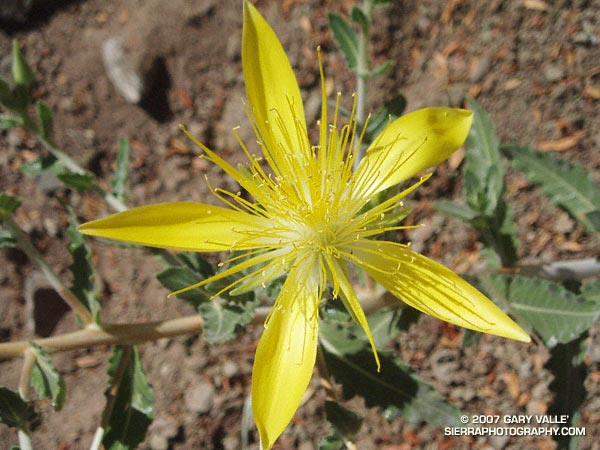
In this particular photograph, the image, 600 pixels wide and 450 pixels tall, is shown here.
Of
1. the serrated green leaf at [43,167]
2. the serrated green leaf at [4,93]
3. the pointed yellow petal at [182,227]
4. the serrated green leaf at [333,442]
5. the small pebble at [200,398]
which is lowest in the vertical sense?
the small pebble at [200,398]

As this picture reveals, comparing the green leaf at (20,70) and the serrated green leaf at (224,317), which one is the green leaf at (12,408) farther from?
the green leaf at (20,70)

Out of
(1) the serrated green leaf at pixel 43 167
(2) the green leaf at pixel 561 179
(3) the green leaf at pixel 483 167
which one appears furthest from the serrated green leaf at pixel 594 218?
(1) the serrated green leaf at pixel 43 167

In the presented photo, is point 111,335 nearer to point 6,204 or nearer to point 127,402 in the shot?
point 127,402

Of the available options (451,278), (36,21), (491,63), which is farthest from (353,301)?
(36,21)

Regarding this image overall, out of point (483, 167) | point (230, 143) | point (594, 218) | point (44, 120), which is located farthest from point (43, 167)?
point (594, 218)

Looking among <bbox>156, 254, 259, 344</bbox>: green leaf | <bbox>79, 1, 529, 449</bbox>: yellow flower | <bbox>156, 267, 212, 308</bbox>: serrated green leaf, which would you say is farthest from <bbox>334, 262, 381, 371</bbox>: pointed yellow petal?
<bbox>156, 267, 212, 308</bbox>: serrated green leaf

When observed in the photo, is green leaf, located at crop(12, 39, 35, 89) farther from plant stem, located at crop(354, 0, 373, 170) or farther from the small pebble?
the small pebble

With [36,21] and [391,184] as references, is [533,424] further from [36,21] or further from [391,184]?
[36,21]
